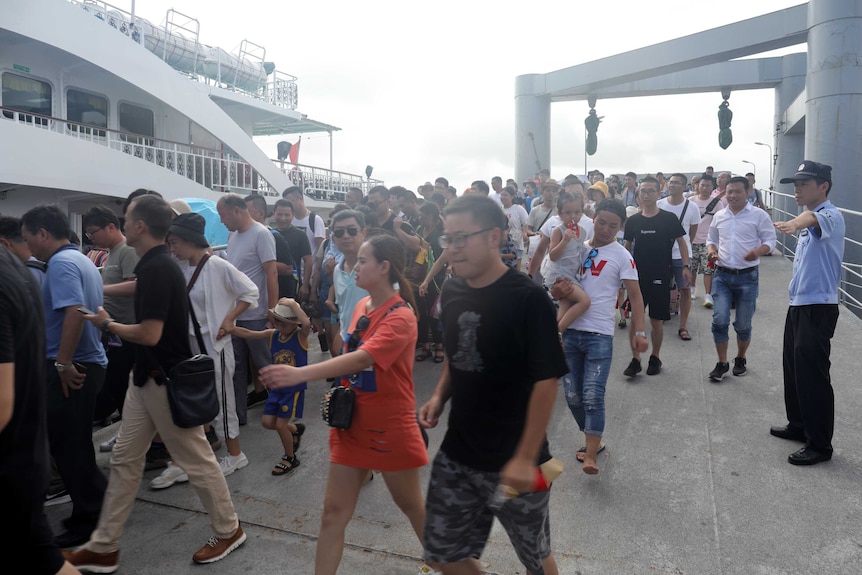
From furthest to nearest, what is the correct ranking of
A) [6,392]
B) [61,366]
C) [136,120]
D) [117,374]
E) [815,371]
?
[136,120], [117,374], [815,371], [61,366], [6,392]

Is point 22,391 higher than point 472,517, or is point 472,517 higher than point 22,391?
point 22,391

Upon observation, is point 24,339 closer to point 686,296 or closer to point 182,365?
point 182,365

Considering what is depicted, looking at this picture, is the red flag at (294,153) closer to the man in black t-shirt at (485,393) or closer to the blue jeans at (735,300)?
the blue jeans at (735,300)

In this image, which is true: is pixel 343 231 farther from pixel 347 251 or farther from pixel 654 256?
pixel 654 256

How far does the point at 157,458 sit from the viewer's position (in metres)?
4.75

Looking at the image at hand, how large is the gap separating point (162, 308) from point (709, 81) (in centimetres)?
1692

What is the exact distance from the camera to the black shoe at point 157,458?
15.2ft

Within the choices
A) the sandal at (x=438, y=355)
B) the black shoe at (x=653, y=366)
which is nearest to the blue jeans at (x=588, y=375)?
the black shoe at (x=653, y=366)

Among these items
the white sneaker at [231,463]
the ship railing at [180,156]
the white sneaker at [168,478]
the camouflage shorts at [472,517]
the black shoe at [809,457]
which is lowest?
the white sneaker at [168,478]

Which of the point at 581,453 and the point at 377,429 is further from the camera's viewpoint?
the point at 581,453

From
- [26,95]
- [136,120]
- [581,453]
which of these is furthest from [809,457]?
[136,120]

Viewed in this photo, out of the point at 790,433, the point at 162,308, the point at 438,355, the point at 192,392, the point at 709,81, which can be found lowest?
the point at 790,433

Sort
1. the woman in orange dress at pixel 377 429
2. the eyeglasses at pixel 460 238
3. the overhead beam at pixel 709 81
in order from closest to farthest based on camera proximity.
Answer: the eyeglasses at pixel 460 238
the woman in orange dress at pixel 377 429
the overhead beam at pixel 709 81

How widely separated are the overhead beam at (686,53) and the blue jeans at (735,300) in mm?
7994
